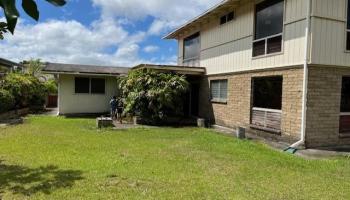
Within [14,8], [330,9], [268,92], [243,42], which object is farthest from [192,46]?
[14,8]

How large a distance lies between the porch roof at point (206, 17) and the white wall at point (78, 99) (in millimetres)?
5310

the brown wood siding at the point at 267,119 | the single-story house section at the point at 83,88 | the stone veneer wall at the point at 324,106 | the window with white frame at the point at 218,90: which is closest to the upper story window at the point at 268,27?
the stone veneer wall at the point at 324,106

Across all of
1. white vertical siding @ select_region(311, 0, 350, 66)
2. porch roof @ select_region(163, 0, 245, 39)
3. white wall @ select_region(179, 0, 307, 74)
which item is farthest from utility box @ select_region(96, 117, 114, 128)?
white vertical siding @ select_region(311, 0, 350, 66)

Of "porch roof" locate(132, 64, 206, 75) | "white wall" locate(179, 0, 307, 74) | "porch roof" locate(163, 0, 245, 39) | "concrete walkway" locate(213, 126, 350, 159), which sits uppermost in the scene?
"porch roof" locate(163, 0, 245, 39)

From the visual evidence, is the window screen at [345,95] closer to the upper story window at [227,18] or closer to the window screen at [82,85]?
the upper story window at [227,18]

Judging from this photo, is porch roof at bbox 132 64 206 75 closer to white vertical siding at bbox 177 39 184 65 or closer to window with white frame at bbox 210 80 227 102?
window with white frame at bbox 210 80 227 102

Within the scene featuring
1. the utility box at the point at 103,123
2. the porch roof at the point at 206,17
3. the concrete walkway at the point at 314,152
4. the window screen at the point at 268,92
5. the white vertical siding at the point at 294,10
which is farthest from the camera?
the utility box at the point at 103,123

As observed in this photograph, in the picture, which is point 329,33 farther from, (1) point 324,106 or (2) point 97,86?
(2) point 97,86

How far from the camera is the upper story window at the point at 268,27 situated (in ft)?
38.9

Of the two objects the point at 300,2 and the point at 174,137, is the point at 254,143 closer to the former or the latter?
the point at 174,137

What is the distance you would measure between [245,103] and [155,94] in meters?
4.66

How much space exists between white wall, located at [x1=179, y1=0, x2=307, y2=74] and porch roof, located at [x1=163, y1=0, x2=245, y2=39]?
0.24 metres

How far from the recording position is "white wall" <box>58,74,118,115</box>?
2062cm

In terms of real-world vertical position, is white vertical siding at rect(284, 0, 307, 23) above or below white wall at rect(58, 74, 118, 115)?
above
